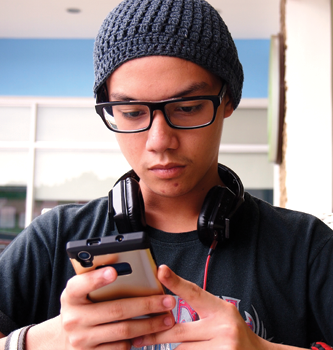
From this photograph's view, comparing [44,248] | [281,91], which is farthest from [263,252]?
[281,91]

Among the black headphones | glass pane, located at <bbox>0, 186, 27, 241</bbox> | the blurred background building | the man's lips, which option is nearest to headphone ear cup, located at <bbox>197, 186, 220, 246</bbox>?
the black headphones

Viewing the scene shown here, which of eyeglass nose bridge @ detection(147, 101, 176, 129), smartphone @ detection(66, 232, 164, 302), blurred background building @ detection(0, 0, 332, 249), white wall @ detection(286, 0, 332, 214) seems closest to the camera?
smartphone @ detection(66, 232, 164, 302)

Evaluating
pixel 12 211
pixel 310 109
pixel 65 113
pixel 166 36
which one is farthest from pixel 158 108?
pixel 12 211

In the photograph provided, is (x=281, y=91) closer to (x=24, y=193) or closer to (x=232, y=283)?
(x=232, y=283)

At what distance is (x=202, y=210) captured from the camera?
0.93 m

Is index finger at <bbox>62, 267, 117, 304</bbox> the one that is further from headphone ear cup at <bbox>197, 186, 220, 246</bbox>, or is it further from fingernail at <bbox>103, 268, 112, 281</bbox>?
headphone ear cup at <bbox>197, 186, 220, 246</bbox>

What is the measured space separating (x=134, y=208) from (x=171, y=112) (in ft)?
0.75

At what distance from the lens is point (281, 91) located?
3291mm

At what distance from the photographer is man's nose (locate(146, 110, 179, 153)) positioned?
2.85 ft

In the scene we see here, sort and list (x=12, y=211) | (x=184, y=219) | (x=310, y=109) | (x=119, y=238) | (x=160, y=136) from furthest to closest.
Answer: (x=12, y=211) < (x=310, y=109) < (x=184, y=219) < (x=160, y=136) < (x=119, y=238)

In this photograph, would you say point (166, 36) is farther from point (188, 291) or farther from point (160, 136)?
point (188, 291)

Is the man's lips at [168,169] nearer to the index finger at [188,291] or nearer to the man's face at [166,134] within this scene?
the man's face at [166,134]

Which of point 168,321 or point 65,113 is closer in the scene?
point 168,321

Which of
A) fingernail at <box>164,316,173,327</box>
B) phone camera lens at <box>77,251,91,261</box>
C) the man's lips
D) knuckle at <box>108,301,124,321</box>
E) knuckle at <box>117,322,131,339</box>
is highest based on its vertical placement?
the man's lips
